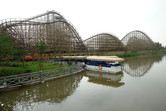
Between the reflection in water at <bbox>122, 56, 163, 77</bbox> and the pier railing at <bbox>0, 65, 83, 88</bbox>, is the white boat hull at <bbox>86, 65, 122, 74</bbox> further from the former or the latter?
the pier railing at <bbox>0, 65, 83, 88</bbox>

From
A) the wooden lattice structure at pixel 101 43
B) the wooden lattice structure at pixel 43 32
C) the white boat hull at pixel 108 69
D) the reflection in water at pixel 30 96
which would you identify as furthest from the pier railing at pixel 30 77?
the wooden lattice structure at pixel 101 43

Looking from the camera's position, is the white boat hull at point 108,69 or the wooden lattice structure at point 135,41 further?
the wooden lattice structure at point 135,41

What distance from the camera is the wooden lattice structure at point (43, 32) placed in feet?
77.2

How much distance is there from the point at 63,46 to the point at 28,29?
884 centimetres

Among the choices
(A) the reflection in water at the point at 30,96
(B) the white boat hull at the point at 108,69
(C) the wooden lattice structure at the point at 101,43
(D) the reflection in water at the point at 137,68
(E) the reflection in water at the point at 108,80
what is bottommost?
(A) the reflection in water at the point at 30,96

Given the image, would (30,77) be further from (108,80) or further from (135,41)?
(135,41)

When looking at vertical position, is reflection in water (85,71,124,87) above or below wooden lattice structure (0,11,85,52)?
below

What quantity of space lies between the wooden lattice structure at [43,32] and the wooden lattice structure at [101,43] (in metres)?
8.70

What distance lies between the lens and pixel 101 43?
4169cm

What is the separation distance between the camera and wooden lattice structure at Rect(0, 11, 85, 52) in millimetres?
23531

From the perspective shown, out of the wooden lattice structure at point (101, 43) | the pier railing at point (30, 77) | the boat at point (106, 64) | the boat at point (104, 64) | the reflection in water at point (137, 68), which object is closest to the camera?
the pier railing at point (30, 77)

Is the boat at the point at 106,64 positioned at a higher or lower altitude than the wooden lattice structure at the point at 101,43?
lower

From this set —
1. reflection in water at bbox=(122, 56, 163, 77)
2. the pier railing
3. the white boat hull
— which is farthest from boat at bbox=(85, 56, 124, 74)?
the pier railing

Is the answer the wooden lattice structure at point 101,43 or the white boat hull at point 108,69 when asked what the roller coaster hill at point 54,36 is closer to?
the wooden lattice structure at point 101,43
